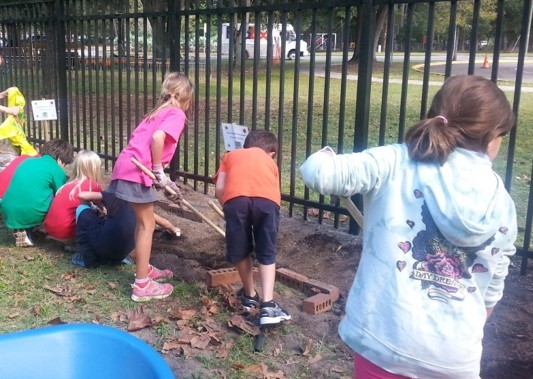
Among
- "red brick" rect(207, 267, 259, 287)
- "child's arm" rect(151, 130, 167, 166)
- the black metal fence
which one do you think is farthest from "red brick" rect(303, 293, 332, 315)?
"child's arm" rect(151, 130, 167, 166)

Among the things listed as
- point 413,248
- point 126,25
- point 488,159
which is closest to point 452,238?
point 413,248

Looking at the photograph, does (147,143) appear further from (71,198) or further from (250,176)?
(71,198)

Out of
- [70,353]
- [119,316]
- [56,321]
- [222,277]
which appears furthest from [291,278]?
[70,353]

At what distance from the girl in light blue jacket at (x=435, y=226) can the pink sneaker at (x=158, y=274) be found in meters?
2.72

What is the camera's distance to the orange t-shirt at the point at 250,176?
3572mm

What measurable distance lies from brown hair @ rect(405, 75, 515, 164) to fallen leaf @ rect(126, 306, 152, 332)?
240cm

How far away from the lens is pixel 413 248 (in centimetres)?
189

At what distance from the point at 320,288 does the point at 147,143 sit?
1.46 metres

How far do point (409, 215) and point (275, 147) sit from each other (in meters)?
1.99

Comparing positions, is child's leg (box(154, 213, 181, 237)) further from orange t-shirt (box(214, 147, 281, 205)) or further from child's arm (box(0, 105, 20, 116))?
child's arm (box(0, 105, 20, 116))

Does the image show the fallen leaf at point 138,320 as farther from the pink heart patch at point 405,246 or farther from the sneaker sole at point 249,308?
the pink heart patch at point 405,246

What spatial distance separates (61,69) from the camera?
320 inches

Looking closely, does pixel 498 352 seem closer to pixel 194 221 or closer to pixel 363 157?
pixel 363 157

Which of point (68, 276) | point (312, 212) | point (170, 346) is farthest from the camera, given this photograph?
point (312, 212)
